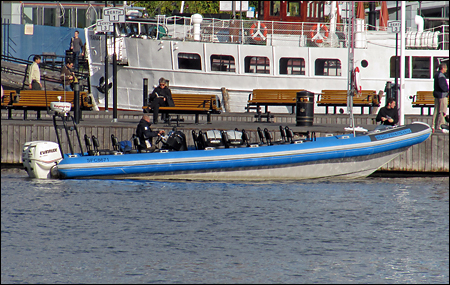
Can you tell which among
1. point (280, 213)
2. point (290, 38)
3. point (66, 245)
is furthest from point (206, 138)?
point (290, 38)

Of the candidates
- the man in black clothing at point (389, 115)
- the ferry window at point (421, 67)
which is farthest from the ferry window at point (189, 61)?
the man in black clothing at point (389, 115)

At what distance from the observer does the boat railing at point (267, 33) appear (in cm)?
2358

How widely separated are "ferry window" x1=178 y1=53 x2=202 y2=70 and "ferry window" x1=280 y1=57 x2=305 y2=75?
276 cm

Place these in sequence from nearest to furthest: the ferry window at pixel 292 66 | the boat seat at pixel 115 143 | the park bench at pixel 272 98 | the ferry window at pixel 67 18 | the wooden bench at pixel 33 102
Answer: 1. the boat seat at pixel 115 143
2. the wooden bench at pixel 33 102
3. the park bench at pixel 272 98
4. the ferry window at pixel 292 66
5. the ferry window at pixel 67 18

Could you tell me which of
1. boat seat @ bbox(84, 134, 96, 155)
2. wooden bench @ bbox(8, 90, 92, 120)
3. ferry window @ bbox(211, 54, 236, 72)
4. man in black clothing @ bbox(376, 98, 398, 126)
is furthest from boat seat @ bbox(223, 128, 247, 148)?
ferry window @ bbox(211, 54, 236, 72)

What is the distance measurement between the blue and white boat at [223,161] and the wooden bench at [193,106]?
3.08 meters

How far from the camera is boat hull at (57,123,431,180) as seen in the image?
14.4 meters

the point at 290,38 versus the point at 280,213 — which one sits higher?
the point at 290,38

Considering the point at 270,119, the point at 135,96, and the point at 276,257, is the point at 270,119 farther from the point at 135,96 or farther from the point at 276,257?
the point at 276,257

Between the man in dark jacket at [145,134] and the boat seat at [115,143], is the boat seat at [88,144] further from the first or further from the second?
the man in dark jacket at [145,134]

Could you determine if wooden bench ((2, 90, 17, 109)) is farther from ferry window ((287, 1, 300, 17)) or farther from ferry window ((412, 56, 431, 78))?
ferry window ((412, 56, 431, 78))

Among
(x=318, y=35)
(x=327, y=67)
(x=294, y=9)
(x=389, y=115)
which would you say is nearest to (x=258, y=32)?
(x=318, y=35)

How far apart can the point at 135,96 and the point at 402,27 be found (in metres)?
10.7

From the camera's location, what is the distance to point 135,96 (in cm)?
2514
